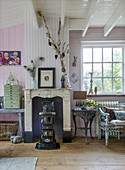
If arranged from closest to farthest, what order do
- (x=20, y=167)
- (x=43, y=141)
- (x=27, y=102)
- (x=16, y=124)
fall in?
(x=20, y=167) < (x=43, y=141) < (x=27, y=102) < (x=16, y=124)

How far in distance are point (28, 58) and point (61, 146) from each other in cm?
225

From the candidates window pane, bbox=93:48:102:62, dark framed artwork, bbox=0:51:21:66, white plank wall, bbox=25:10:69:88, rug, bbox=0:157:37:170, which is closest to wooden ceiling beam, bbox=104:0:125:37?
window pane, bbox=93:48:102:62

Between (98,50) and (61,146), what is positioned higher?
(98,50)

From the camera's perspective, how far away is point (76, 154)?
3537mm

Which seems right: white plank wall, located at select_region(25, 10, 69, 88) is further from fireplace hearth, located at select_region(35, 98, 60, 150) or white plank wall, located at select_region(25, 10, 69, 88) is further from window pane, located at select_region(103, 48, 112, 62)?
window pane, located at select_region(103, 48, 112, 62)

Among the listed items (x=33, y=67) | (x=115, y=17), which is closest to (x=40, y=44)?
(x=33, y=67)

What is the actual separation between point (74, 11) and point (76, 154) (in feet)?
10.3

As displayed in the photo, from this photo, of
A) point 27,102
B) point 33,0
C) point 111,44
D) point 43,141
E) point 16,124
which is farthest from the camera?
point 111,44

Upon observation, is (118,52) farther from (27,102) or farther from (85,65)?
(27,102)

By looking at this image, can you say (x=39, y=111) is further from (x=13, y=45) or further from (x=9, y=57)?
(x=13, y=45)

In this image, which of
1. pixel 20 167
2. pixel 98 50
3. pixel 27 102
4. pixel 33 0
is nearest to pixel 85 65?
pixel 98 50

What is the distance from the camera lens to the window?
5172 millimetres

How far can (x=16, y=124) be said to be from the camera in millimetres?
4621

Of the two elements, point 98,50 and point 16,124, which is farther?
point 98,50
